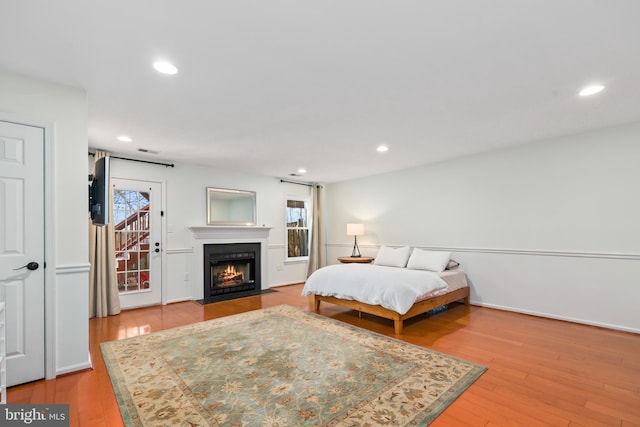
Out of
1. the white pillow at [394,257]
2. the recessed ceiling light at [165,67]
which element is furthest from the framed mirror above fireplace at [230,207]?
the recessed ceiling light at [165,67]

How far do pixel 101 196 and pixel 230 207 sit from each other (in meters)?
3.12

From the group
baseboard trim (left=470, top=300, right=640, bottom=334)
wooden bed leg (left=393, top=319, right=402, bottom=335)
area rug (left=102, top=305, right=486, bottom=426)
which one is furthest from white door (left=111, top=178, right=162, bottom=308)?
baseboard trim (left=470, top=300, right=640, bottom=334)

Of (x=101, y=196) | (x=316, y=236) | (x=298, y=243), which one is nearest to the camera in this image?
(x=101, y=196)

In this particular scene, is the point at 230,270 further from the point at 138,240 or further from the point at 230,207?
the point at 138,240

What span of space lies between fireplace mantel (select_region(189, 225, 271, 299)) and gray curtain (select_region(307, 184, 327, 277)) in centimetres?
121

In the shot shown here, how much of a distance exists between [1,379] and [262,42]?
2585mm

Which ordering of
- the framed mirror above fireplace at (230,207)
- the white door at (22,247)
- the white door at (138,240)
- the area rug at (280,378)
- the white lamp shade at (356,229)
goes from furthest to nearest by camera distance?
the white lamp shade at (356,229) < the framed mirror above fireplace at (230,207) < the white door at (138,240) < the white door at (22,247) < the area rug at (280,378)

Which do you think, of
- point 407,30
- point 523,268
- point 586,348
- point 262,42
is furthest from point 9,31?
point 523,268

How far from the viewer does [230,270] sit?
5.98m

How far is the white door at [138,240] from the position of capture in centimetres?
473

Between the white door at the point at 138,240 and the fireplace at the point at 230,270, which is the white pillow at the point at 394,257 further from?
the white door at the point at 138,240

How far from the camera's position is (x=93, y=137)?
3.90 meters

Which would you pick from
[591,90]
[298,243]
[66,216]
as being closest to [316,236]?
[298,243]

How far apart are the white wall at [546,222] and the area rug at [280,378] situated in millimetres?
2266
